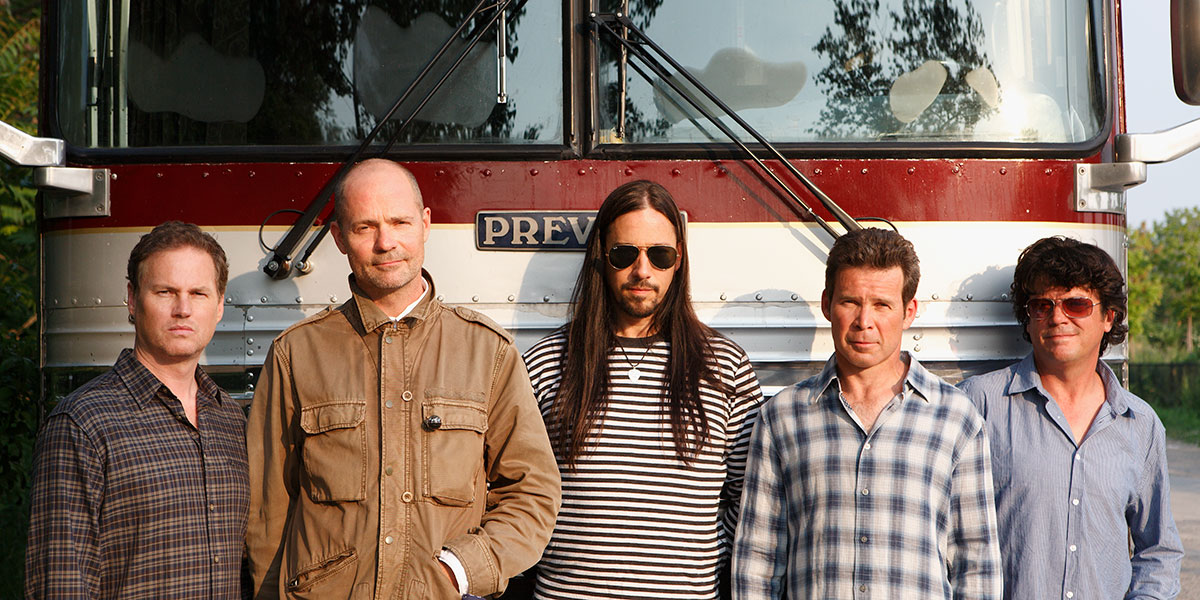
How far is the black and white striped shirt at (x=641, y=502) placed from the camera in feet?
8.63

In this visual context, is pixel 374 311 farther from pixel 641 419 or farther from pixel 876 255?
pixel 876 255

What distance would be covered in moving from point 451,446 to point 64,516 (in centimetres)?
79

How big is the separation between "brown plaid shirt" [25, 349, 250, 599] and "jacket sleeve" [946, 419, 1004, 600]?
1.62 metres

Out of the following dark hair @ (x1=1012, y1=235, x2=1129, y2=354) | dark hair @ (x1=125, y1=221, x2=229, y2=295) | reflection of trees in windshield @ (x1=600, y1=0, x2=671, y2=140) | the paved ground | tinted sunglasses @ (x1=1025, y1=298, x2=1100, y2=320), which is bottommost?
the paved ground

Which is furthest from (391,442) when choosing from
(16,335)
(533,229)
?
(16,335)

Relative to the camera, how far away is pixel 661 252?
8.96ft

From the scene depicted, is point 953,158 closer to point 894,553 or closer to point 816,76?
point 816,76

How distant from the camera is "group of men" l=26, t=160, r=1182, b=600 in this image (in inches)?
93.2

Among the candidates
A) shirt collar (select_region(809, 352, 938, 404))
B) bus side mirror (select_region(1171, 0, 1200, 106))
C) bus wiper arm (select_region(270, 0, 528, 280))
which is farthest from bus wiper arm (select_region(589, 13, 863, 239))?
bus side mirror (select_region(1171, 0, 1200, 106))

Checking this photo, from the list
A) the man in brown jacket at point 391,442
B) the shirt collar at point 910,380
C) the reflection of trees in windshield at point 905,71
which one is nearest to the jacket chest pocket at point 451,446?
the man in brown jacket at point 391,442

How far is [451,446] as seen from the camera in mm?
2443

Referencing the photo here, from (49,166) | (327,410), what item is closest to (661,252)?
(327,410)

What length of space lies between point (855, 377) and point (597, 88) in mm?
1138

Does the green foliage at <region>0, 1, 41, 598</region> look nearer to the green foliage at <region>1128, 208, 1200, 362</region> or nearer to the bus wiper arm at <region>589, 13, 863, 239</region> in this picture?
the bus wiper arm at <region>589, 13, 863, 239</region>
